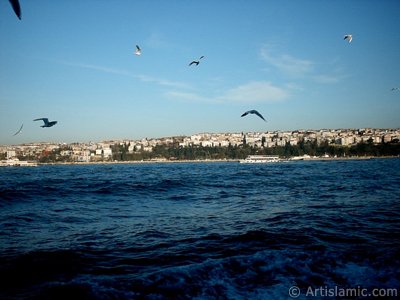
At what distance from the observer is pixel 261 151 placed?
143 metres

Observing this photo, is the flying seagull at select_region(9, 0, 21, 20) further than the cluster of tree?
No

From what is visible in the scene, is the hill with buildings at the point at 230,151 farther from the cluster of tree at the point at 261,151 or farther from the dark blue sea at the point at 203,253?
the dark blue sea at the point at 203,253

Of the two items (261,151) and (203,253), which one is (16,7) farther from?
(261,151)

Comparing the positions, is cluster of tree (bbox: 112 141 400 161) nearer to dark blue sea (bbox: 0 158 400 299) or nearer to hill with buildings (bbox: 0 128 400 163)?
hill with buildings (bbox: 0 128 400 163)

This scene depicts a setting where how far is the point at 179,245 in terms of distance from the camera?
696 cm

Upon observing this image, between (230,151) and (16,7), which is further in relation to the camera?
(230,151)

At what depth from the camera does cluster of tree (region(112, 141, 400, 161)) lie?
120750mm

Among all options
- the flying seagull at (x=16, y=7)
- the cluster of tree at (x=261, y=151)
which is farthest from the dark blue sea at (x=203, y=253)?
the cluster of tree at (x=261, y=151)

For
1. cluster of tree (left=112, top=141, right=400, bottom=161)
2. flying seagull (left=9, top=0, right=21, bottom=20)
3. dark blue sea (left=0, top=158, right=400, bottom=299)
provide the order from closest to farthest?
1. flying seagull (left=9, top=0, right=21, bottom=20)
2. dark blue sea (left=0, top=158, right=400, bottom=299)
3. cluster of tree (left=112, top=141, right=400, bottom=161)

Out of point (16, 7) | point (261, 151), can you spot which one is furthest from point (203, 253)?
point (261, 151)

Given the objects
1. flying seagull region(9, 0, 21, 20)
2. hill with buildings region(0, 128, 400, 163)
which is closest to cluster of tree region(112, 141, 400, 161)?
hill with buildings region(0, 128, 400, 163)

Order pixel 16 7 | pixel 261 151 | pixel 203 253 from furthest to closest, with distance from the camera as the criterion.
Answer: pixel 261 151
pixel 203 253
pixel 16 7

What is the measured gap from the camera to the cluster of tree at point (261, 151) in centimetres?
12075

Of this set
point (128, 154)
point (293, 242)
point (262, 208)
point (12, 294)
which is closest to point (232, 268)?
point (293, 242)
